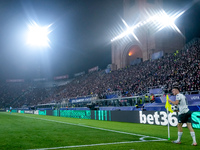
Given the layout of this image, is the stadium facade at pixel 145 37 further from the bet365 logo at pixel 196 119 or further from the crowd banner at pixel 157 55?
the bet365 logo at pixel 196 119

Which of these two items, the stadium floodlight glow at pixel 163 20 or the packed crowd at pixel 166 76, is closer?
the packed crowd at pixel 166 76

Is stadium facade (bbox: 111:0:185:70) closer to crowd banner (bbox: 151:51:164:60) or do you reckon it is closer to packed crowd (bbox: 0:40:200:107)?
crowd banner (bbox: 151:51:164:60)

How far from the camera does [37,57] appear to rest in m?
81.2

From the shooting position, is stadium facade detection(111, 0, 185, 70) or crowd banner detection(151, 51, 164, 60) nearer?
crowd banner detection(151, 51, 164, 60)

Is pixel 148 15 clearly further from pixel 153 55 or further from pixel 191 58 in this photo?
pixel 191 58

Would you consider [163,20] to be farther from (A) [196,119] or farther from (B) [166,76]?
(A) [196,119]

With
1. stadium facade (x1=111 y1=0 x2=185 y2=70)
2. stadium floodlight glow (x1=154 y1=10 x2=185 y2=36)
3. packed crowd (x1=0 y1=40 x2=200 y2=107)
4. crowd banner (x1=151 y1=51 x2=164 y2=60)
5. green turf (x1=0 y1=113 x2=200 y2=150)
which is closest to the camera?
green turf (x1=0 y1=113 x2=200 y2=150)

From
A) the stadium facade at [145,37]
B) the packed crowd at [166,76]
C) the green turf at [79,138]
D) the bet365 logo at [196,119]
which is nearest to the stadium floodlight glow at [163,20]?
the stadium facade at [145,37]

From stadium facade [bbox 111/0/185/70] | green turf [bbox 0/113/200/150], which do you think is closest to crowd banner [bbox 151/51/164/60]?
stadium facade [bbox 111/0/185/70]

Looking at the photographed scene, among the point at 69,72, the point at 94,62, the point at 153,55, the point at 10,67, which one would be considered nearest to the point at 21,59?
the point at 10,67

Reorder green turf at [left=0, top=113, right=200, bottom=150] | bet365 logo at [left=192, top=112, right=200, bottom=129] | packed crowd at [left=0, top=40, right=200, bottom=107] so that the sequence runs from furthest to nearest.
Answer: packed crowd at [left=0, top=40, right=200, bottom=107] < bet365 logo at [left=192, top=112, right=200, bottom=129] < green turf at [left=0, top=113, right=200, bottom=150]

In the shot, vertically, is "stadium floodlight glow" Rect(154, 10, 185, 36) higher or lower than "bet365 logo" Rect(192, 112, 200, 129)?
higher

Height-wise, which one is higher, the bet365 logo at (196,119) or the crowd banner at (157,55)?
the crowd banner at (157,55)

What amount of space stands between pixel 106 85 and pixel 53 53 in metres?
39.6
